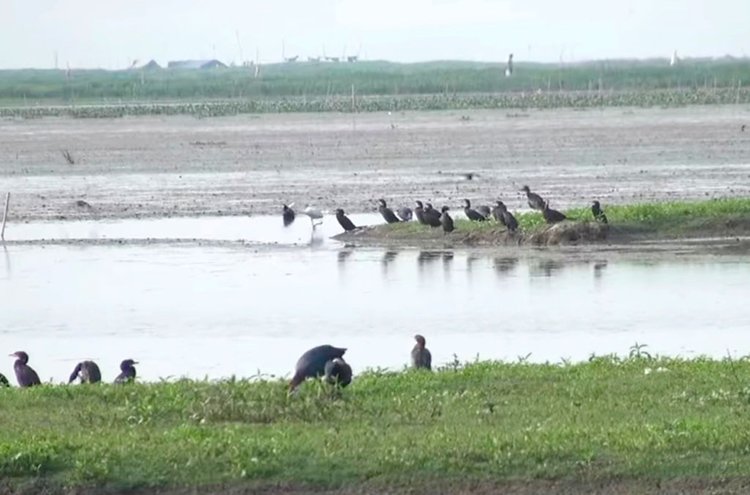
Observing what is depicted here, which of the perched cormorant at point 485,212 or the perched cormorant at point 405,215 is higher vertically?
the perched cormorant at point 485,212

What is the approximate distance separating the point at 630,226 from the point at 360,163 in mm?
22675

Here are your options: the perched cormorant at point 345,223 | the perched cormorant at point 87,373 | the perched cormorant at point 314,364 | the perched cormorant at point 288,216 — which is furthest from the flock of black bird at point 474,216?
the perched cormorant at point 314,364

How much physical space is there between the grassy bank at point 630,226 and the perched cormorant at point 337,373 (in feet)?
50.5

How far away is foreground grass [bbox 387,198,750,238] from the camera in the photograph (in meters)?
27.4

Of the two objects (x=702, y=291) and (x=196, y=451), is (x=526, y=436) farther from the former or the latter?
(x=702, y=291)

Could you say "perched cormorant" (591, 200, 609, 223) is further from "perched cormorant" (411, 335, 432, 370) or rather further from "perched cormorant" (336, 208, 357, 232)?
Answer: "perched cormorant" (411, 335, 432, 370)

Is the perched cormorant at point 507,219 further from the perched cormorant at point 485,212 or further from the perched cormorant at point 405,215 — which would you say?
the perched cormorant at point 405,215

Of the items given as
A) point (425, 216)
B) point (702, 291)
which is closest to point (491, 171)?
point (425, 216)

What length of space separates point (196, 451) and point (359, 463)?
961 millimetres

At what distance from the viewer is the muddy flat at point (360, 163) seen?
3672cm

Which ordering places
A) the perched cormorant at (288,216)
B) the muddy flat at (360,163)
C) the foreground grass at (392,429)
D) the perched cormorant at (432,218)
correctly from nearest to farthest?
the foreground grass at (392,429)
the perched cormorant at (432,218)
the perched cormorant at (288,216)
the muddy flat at (360,163)

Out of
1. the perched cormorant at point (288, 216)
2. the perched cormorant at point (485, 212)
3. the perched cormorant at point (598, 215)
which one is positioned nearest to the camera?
the perched cormorant at point (598, 215)

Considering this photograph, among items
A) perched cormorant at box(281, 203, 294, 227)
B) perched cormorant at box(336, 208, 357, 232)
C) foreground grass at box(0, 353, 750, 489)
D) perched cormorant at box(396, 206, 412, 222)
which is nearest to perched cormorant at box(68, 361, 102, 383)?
foreground grass at box(0, 353, 750, 489)

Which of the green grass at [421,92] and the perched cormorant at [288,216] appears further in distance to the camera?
the green grass at [421,92]
